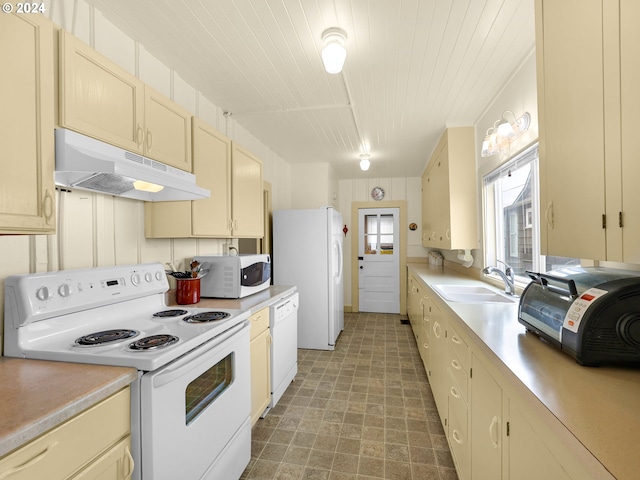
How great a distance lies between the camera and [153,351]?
3.75ft

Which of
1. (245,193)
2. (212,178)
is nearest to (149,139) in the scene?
(212,178)

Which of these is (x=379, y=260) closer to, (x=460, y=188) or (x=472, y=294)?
(x=460, y=188)

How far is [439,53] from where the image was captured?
2.01 metres

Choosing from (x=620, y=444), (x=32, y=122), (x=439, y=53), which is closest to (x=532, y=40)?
(x=439, y=53)

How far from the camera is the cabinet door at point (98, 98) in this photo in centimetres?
119

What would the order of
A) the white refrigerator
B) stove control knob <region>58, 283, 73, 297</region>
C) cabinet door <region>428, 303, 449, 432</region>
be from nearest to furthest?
stove control knob <region>58, 283, 73, 297</region> < cabinet door <region>428, 303, 449, 432</region> < the white refrigerator

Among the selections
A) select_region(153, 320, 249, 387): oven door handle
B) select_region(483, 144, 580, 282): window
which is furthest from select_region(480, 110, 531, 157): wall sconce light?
select_region(153, 320, 249, 387): oven door handle

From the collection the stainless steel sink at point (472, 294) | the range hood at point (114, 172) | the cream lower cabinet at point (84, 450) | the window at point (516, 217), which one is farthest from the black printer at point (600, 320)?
the range hood at point (114, 172)

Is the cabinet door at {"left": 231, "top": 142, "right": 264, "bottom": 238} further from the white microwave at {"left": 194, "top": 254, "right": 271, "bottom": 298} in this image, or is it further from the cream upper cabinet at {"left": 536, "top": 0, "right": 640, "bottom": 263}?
the cream upper cabinet at {"left": 536, "top": 0, "right": 640, "bottom": 263}

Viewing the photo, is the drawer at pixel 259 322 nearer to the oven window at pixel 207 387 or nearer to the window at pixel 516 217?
the oven window at pixel 207 387

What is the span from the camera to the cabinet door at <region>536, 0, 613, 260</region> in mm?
945

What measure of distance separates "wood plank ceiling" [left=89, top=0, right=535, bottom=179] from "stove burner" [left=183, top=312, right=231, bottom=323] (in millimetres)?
1629

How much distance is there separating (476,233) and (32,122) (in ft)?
11.0

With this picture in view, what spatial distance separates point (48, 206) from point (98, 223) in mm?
577
